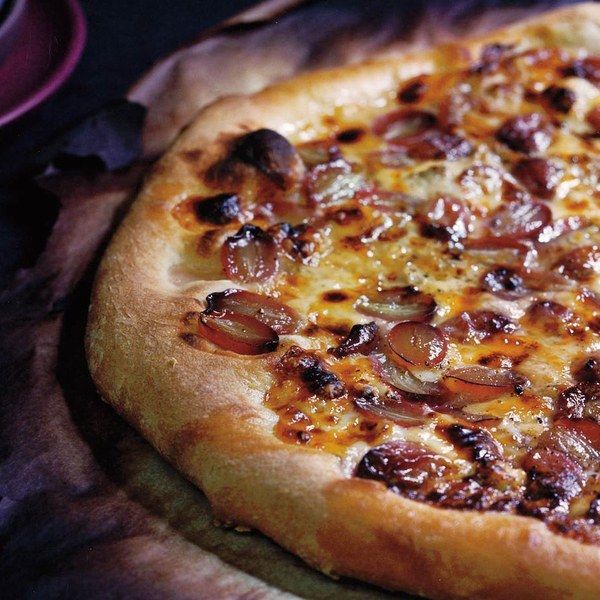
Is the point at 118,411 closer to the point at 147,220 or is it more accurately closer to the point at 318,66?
the point at 147,220

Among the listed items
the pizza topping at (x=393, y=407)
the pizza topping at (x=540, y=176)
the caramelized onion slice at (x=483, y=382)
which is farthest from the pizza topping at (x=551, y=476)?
the pizza topping at (x=540, y=176)

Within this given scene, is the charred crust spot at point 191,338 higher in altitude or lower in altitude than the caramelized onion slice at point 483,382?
higher

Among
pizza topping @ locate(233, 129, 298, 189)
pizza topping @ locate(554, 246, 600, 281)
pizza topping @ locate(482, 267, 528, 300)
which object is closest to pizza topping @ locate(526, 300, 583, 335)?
pizza topping @ locate(482, 267, 528, 300)

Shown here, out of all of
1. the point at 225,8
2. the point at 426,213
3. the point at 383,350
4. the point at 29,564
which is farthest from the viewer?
the point at 225,8

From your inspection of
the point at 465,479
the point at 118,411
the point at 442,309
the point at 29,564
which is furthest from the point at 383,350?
the point at 29,564

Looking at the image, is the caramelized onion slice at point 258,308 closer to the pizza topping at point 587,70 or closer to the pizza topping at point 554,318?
the pizza topping at point 554,318

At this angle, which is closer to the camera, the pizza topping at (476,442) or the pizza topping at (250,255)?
the pizza topping at (476,442)
